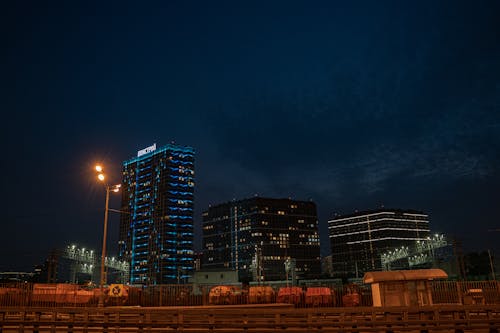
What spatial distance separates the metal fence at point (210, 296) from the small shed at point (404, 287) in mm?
12663

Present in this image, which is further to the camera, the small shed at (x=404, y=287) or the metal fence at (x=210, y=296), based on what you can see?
the metal fence at (x=210, y=296)

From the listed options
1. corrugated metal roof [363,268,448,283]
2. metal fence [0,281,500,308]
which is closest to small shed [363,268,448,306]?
corrugated metal roof [363,268,448,283]

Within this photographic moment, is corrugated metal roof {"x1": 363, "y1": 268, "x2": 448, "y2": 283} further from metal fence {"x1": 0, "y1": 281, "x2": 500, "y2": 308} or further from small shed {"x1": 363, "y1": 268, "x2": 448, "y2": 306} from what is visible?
metal fence {"x1": 0, "y1": 281, "x2": 500, "y2": 308}

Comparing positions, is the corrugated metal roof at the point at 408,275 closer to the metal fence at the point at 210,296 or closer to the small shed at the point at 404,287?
the small shed at the point at 404,287

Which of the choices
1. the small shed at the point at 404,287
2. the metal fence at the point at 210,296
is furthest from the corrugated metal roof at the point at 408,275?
the metal fence at the point at 210,296

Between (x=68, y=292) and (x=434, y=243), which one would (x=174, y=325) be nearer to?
(x=68, y=292)

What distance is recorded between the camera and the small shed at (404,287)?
66.0 feet

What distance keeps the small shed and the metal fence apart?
12663mm

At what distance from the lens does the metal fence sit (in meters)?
32.4

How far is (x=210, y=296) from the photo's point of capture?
124ft

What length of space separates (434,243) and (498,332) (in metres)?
76.6

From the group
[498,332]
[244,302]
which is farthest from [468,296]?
[244,302]

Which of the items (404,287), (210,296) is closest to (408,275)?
(404,287)

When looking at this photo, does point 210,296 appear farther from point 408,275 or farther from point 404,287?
point 408,275
